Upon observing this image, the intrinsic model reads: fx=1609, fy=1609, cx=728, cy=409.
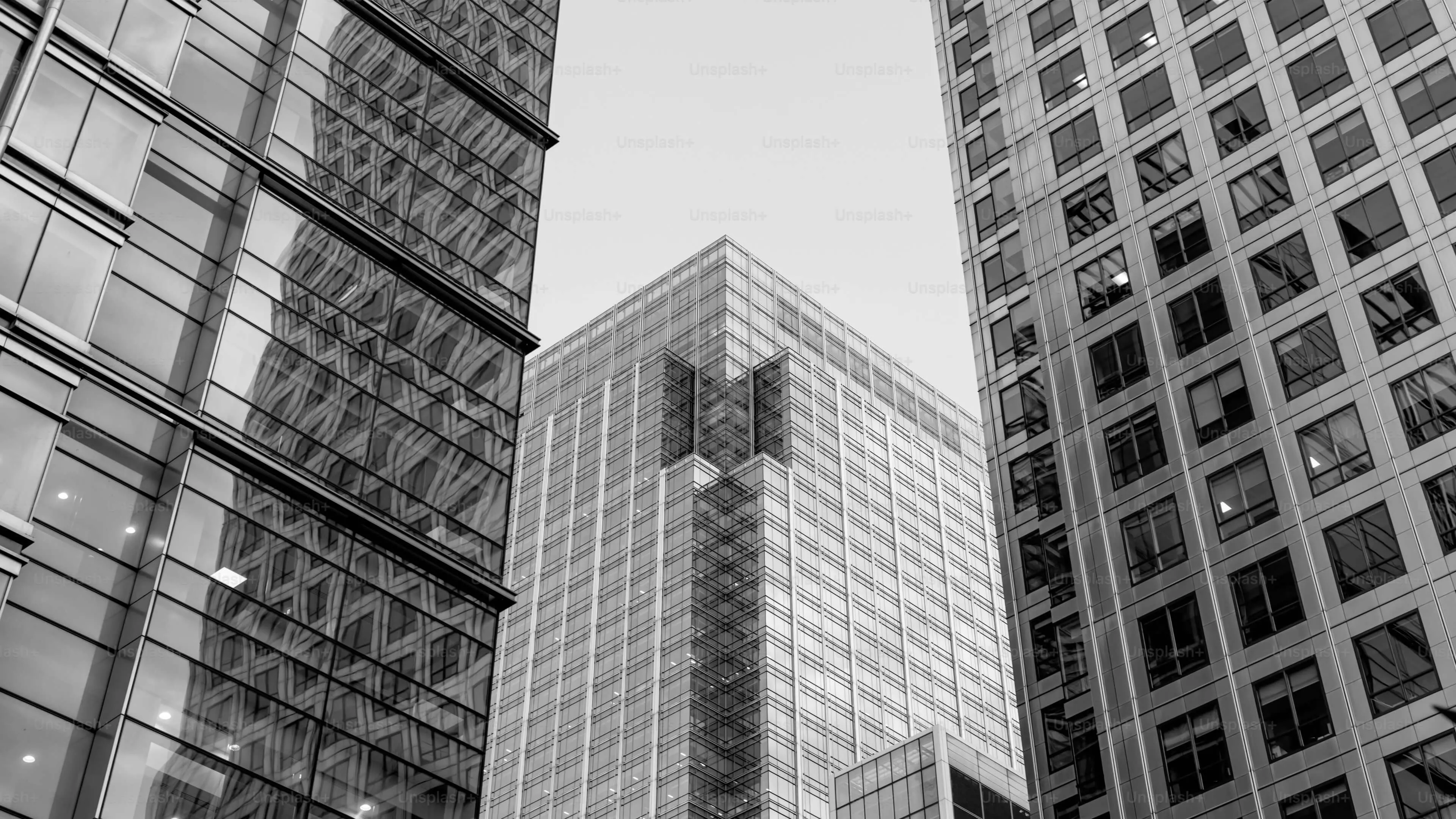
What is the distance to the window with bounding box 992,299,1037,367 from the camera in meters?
63.6

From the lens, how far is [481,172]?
155ft

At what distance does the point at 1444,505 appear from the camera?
47125mm

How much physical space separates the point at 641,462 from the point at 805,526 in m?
16.6

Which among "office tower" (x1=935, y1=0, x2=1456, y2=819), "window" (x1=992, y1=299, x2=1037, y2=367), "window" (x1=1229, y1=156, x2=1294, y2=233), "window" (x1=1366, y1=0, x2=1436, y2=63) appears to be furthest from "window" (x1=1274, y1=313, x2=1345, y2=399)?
"window" (x1=992, y1=299, x2=1037, y2=367)

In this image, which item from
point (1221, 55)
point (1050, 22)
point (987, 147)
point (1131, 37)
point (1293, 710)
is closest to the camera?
point (1293, 710)

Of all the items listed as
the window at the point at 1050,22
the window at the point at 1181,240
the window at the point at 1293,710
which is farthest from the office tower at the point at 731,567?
the window at the point at 1293,710

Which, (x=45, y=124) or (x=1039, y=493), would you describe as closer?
(x=45, y=124)

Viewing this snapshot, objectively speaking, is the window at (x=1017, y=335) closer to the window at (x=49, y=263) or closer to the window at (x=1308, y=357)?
the window at (x=1308, y=357)

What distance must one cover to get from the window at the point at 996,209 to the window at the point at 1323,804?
1146 inches

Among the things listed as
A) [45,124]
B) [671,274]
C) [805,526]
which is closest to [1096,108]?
[45,124]

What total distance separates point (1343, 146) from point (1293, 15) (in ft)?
Answer: 23.5

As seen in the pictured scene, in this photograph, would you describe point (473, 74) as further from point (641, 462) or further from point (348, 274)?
point (641, 462)

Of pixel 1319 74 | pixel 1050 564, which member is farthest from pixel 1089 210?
pixel 1050 564

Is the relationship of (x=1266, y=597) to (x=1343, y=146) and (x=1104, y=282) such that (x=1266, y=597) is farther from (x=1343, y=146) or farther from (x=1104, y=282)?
(x=1343, y=146)
